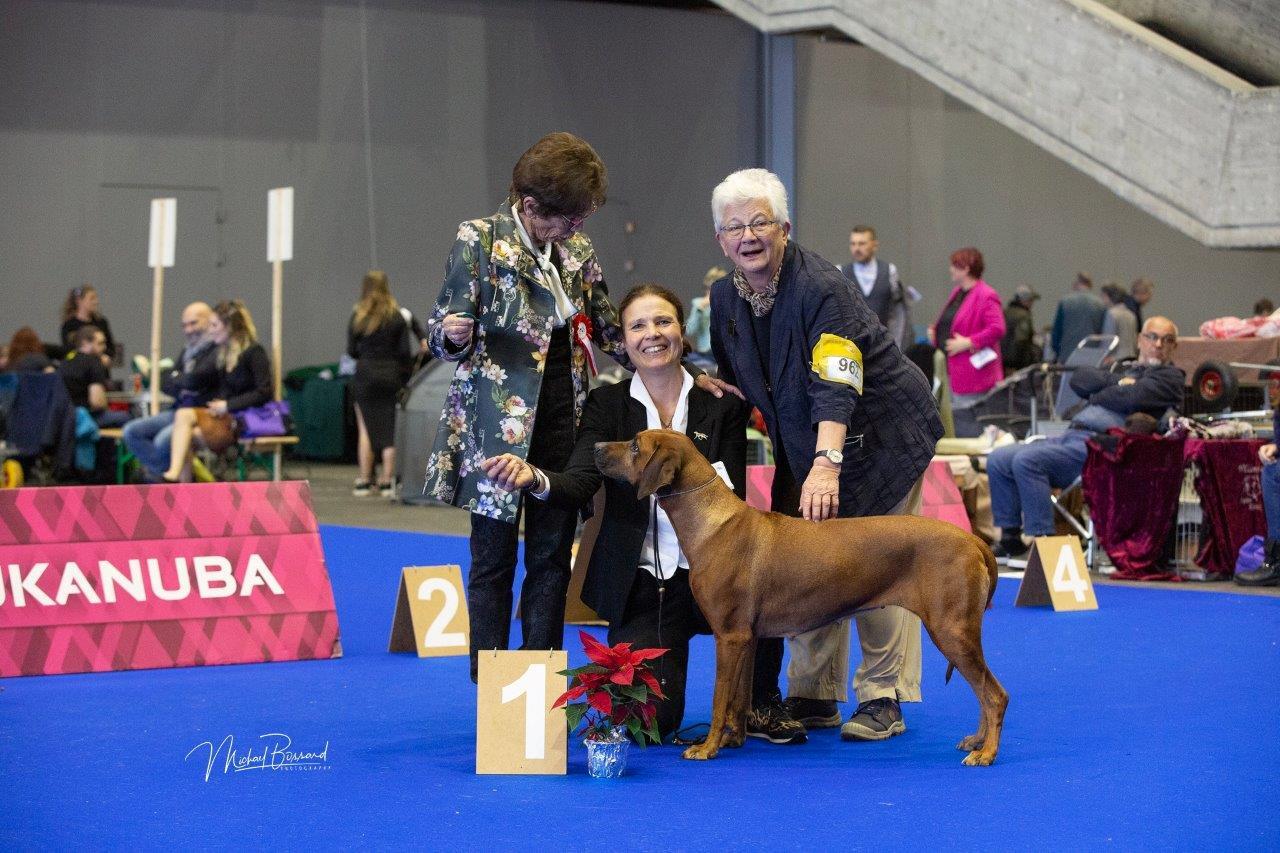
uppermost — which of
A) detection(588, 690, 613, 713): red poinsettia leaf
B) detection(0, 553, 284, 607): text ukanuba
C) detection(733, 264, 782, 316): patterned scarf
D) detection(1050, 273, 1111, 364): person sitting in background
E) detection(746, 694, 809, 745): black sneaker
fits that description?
detection(1050, 273, 1111, 364): person sitting in background

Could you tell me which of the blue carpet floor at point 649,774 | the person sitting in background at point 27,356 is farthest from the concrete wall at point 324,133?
the blue carpet floor at point 649,774

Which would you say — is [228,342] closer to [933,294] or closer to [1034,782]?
[1034,782]

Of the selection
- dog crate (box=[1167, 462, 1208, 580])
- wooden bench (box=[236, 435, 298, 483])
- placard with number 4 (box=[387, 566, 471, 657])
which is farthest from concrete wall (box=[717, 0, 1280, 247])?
placard with number 4 (box=[387, 566, 471, 657])

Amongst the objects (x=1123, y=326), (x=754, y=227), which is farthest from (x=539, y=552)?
(x=1123, y=326)

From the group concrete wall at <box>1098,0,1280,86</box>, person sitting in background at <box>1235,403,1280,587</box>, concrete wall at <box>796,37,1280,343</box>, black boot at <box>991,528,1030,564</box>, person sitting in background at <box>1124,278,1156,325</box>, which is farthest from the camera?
concrete wall at <box>796,37,1280,343</box>

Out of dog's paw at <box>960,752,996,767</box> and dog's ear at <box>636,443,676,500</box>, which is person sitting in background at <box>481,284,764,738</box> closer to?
dog's ear at <box>636,443,676,500</box>

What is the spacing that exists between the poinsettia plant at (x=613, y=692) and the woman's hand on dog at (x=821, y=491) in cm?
46

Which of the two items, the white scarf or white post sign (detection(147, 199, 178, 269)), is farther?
white post sign (detection(147, 199, 178, 269))

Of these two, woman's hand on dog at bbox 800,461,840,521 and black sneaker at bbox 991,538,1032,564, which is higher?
woman's hand on dog at bbox 800,461,840,521

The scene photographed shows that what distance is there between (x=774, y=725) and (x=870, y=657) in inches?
11.9

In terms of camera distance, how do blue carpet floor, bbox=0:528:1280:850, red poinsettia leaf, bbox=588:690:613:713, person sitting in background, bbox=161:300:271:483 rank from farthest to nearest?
person sitting in background, bbox=161:300:271:483 < red poinsettia leaf, bbox=588:690:613:713 < blue carpet floor, bbox=0:528:1280:850

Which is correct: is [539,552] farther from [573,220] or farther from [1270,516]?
[1270,516]

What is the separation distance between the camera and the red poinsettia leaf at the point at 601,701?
3410mm

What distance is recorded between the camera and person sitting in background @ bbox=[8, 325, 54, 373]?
36.0 feet
